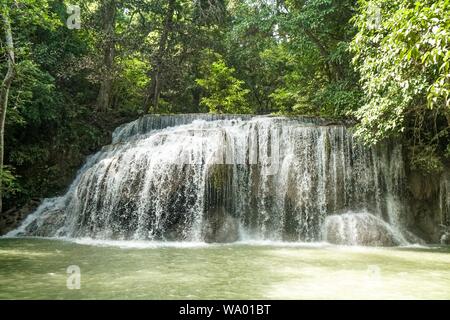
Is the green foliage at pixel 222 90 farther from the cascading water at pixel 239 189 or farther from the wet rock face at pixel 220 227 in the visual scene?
the wet rock face at pixel 220 227

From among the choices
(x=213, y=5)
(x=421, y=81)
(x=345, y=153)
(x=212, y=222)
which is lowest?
(x=212, y=222)

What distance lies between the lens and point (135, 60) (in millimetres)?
21594

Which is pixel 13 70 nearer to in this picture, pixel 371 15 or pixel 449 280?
pixel 371 15

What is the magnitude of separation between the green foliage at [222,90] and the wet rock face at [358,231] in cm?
1195

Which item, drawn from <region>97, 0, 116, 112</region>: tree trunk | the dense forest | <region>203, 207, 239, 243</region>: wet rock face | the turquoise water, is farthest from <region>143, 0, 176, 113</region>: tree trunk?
the turquoise water

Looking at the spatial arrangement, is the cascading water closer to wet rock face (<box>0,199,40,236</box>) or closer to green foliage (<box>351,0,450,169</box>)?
wet rock face (<box>0,199,40,236</box>)

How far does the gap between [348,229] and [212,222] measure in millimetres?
3654

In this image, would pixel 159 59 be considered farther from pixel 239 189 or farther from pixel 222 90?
pixel 239 189

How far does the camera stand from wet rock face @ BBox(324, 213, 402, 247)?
11023 millimetres

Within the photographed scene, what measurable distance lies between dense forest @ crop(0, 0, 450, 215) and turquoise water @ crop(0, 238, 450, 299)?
3.63m

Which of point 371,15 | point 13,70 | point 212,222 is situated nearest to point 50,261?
point 212,222

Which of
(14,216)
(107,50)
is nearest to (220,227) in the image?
(14,216)

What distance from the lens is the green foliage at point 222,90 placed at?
22656 mm

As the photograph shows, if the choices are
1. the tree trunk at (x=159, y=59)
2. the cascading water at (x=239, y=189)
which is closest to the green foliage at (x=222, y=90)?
the tree trunk at (x=159, y=59)
